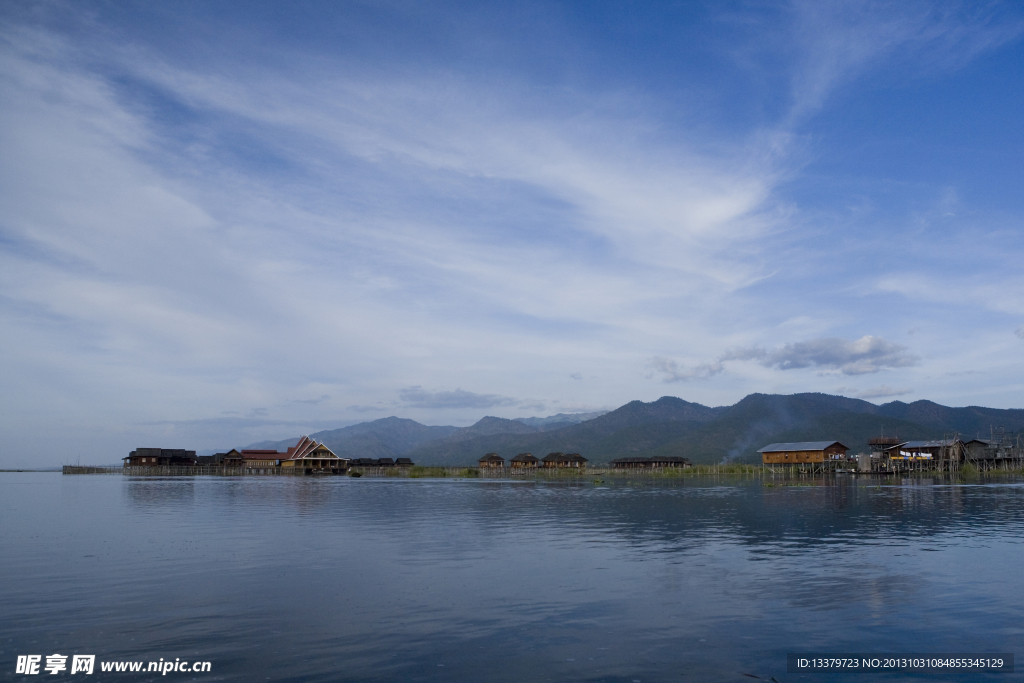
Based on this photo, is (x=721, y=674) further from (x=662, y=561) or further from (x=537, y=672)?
(x=662, y=561)

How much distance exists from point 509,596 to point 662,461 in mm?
151633

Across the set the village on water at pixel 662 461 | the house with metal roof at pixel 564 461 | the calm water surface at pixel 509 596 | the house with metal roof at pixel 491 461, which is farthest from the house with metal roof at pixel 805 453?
the calm water surface at pixel 509 596

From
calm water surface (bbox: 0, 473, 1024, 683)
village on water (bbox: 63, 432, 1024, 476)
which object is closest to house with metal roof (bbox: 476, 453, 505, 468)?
village on water (bbox: 63, 432, 1024, 476)

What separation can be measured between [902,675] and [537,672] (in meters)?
8.24

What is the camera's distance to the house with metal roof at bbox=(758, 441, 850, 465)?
13609cm

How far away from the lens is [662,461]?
545 ft

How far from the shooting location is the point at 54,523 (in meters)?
43.5

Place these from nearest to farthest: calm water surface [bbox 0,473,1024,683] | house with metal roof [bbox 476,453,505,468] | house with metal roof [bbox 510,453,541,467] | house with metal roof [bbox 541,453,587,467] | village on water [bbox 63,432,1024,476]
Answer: calm water surface [bbox 0,473,1024,683], village on water [bbox 63,432,1024,476], house with metal roof [bbox 510,453,541,467], house with metal roof [bbox 541,453,587,467], house with metal roof [bbox 476,453,505,468]

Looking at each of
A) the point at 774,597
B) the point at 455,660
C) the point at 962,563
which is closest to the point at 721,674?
the point at 455,660

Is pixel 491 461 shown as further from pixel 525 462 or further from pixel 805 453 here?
pixel 805 453

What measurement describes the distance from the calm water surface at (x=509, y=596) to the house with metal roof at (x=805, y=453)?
99.5 m

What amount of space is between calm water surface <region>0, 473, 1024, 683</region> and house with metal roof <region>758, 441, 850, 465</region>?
327 feet

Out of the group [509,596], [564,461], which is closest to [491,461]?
[564,461]

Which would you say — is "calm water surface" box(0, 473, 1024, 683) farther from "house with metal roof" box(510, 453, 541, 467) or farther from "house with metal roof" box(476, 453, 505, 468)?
"house with metal roof" box(476, 453, 505, 468)
